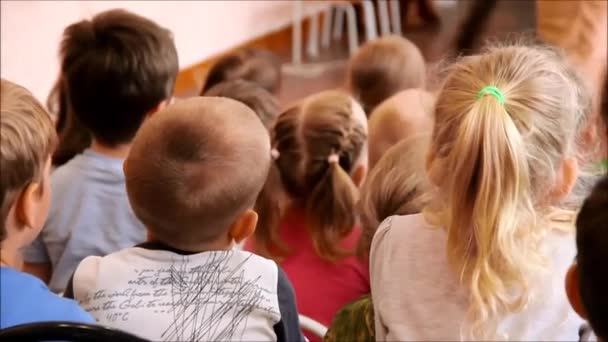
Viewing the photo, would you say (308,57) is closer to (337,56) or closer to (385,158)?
(337,56)

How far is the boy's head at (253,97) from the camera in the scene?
1.78 m

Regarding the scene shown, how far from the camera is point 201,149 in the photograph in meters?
1.14

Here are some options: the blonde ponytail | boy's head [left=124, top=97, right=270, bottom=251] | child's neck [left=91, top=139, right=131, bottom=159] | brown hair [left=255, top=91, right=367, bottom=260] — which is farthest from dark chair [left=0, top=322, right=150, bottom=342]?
child's neck [left=91, top=139, right=131, bottom=159]

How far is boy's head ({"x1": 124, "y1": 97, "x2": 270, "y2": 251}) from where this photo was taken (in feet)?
3.72

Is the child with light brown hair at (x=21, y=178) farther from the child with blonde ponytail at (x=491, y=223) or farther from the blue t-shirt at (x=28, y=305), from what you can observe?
the child with blonde ponytail at (x=491, y=223)

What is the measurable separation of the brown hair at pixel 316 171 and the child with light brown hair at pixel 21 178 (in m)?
0.46

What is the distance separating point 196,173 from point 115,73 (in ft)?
2.18

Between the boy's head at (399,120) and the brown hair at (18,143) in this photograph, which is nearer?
the brown hair at (18,143)

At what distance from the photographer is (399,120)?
69.7 inches

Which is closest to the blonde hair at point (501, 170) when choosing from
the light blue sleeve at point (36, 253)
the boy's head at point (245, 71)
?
the light blue sleeve at point (36, 253)

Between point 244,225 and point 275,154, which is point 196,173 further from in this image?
point 275,154

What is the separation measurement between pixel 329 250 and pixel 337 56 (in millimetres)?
2818

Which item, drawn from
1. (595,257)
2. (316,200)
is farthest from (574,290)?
(316,200)

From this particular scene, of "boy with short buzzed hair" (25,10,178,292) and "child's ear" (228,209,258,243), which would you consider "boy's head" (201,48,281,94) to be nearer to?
"boy with short buzzed hair" (25,10,178,292)
